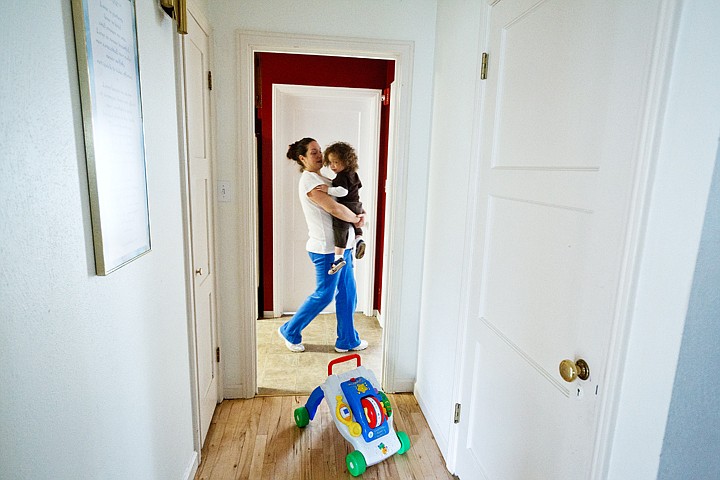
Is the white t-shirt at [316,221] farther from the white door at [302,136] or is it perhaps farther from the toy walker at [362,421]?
the toy walker at [362,421]

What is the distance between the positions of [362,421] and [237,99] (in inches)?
67.3

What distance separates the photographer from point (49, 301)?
789 mm

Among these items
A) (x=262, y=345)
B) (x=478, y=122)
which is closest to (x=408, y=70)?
(x=478, y=122)

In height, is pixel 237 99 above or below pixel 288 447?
above

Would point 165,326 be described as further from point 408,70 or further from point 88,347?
point 408,70

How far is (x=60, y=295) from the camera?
32.5 inches

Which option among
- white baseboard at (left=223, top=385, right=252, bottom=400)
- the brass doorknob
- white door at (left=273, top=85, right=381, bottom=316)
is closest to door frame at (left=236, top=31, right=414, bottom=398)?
white baseboard at (left=223, top=385, right=252, bottom=400)

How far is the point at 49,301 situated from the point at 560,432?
4.18 ft

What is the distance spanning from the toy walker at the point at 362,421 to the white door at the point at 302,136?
1.73 m

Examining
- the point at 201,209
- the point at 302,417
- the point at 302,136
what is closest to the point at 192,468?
the point at 302,417

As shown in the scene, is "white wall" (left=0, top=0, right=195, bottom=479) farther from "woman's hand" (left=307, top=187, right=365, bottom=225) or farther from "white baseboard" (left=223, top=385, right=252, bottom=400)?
"woman's hand" (left=307, top=187, right=365, bottom=225)

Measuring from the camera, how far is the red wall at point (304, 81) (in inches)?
132

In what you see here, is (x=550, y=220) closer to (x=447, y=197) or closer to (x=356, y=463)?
(x=447, y=197)

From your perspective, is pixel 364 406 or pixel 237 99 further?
pixel 237 99
